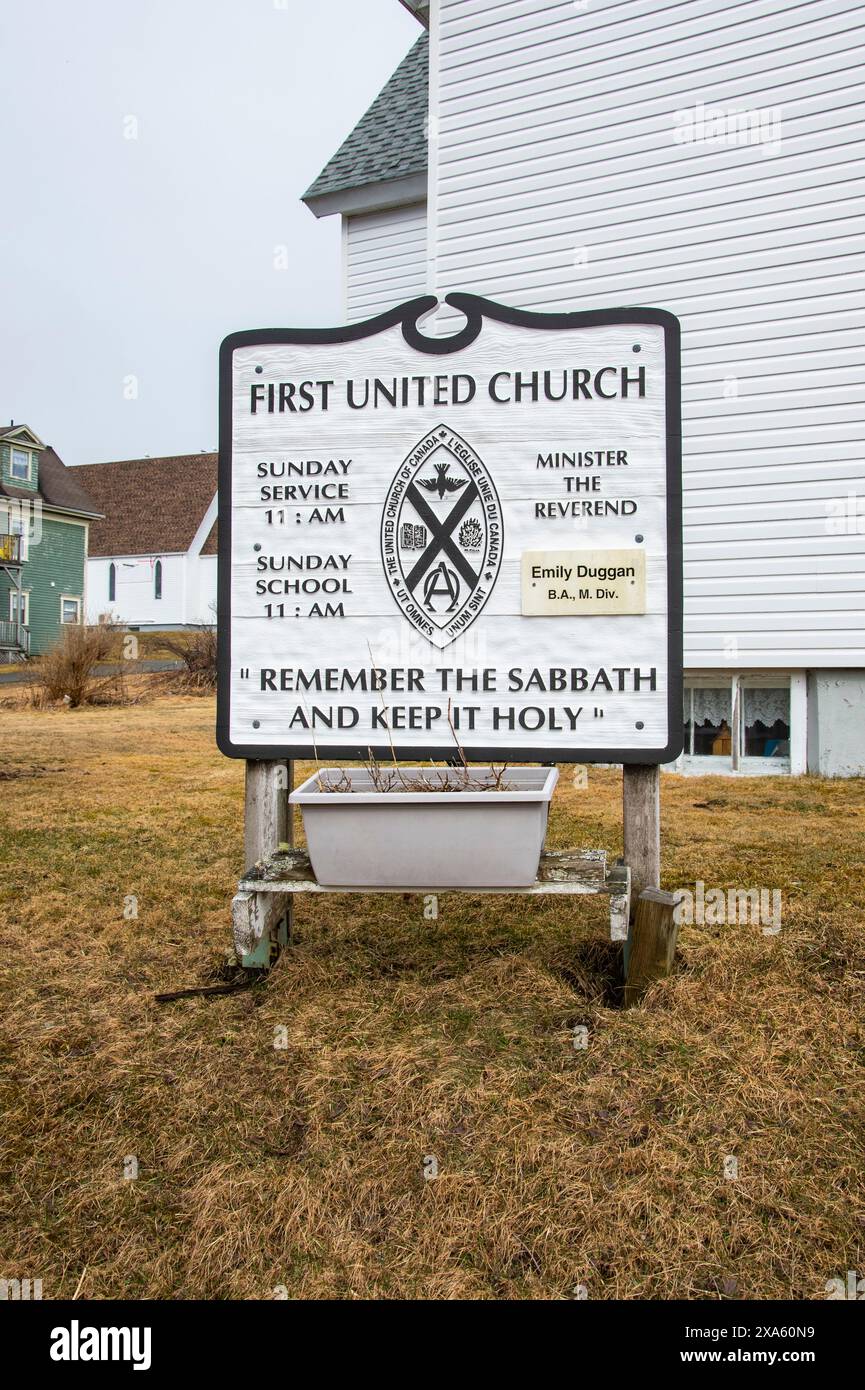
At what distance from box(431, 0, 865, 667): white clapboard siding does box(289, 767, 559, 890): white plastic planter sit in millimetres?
5268

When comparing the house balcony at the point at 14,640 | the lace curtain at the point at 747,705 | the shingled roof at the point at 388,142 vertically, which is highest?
the shingled roof at the point at 388,142

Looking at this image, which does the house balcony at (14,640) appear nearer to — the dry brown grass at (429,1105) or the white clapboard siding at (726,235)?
the white clapboard siding at (726,235)

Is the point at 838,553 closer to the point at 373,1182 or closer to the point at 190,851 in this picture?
the point at 190,851

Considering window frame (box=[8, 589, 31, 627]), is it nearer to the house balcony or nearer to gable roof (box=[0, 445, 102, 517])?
the house balcony

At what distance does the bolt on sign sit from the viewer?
327 cm

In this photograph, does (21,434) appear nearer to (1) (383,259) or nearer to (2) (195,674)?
(2) (195,674)

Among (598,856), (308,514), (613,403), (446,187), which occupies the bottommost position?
(598,856)

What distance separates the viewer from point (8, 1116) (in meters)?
2.50

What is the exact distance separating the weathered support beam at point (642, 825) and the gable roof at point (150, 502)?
34354 mm

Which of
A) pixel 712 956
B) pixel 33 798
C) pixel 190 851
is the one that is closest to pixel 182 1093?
pixel 712 956

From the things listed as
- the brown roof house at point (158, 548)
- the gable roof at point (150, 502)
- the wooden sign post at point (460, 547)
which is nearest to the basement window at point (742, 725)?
the wooden sign post at point (460, 547)

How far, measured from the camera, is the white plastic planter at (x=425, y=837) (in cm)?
299

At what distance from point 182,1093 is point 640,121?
8.12 metres

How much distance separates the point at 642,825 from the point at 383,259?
869 cm
